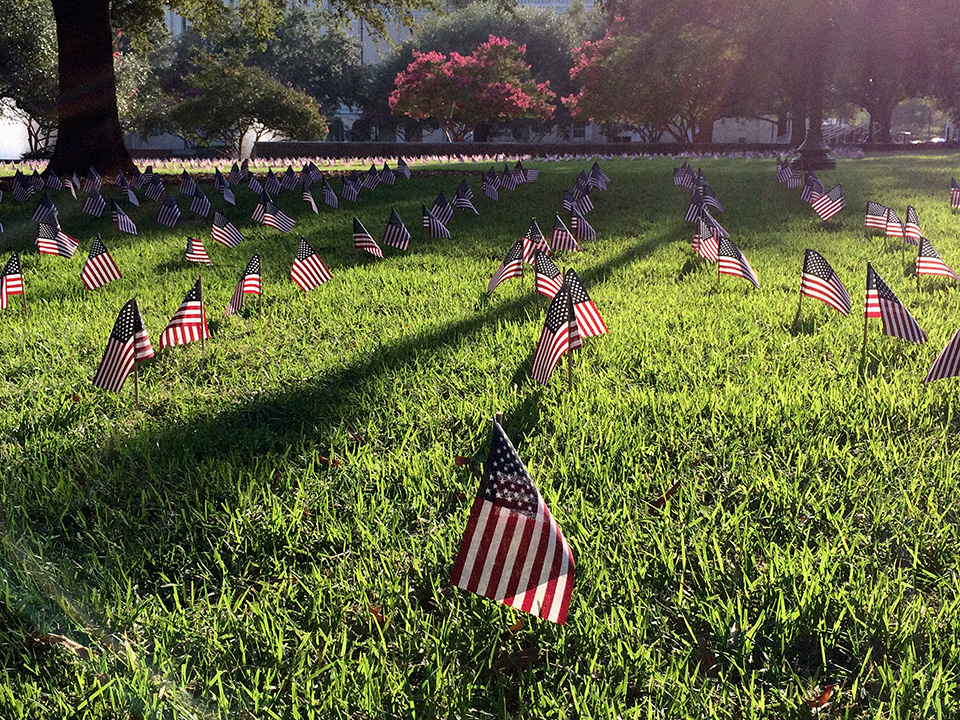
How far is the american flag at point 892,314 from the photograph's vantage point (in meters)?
4.10

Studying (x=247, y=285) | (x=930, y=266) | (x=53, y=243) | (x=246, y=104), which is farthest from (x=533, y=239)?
(x=246, y=104)

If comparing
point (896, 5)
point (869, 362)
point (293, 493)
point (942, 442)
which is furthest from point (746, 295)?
point (896, 5)

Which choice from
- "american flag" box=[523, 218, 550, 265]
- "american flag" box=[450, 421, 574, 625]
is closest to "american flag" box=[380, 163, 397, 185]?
"american flag" box=[523, 218, 550, 265]

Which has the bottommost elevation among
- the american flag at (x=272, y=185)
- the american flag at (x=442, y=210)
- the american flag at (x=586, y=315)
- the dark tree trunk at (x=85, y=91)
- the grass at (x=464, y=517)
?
the grass at (x=464, y=517)

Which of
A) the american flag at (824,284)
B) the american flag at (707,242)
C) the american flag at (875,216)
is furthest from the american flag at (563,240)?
the american flag at (875,216)

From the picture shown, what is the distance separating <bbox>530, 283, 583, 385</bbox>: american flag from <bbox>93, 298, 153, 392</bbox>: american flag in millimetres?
2004

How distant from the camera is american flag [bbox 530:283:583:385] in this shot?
3.74 meters

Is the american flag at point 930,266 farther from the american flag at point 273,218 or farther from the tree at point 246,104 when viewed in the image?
the tree at point 246,104

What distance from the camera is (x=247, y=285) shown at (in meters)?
5.60

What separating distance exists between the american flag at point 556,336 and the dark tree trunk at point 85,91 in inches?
603

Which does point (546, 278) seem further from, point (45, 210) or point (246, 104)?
point (246, 104)

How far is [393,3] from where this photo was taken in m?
18.6

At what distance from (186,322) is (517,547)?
3274 mm

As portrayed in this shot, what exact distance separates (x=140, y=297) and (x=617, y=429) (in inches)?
189
